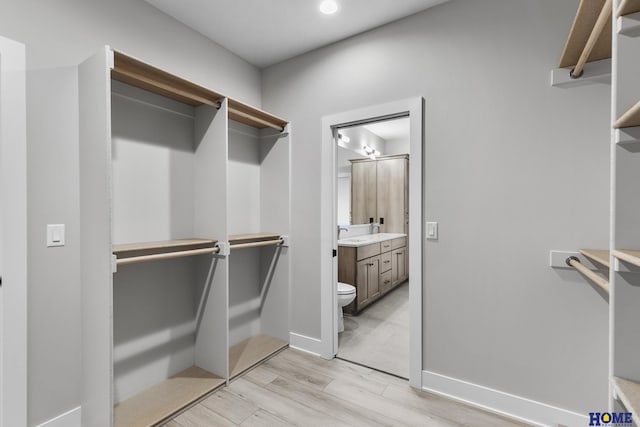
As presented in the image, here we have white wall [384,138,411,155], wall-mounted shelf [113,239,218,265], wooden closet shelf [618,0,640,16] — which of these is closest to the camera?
wooden closet shelf [618,0,640,16]

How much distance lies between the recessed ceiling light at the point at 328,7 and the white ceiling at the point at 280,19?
35mm

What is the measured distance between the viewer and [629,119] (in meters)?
0.88

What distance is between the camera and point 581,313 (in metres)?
1.61

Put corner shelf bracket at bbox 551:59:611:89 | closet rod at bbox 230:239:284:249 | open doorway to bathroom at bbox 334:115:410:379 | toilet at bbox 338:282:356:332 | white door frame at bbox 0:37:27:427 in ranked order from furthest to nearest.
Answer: toilet at bbox 338:282:356:332 → open doorway to bathroom at bbox 334:115:410:379 → closet rod at bbox 230:239:284:249 → corner shelf bracket at bbox 551:59:611:89 → white door frame at bbox 0:37:27:427

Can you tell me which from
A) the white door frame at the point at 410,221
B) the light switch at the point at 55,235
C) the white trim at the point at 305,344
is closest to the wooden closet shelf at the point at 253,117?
the white door frame at the point at 410,221

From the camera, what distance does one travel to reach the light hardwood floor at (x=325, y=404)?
5.75 ft

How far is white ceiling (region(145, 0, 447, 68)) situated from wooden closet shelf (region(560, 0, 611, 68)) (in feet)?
3.07

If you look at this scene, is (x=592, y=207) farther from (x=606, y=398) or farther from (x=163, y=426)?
(x=163, y=426)

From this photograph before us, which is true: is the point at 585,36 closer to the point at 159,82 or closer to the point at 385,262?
the point at 159,82

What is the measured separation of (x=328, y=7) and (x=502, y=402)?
2878mm

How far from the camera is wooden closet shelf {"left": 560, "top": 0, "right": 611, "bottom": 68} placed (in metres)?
1.23

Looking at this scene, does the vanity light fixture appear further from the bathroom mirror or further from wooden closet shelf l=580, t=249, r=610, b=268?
wooden closet shelf l=580, t=249, r=610, b=268

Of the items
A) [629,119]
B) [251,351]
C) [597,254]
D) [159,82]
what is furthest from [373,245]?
[629,119]

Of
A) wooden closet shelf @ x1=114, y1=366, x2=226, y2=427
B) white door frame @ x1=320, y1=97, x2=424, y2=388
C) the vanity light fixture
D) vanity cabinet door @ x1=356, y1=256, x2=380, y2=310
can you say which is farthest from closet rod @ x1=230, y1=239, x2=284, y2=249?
the vanity light fixture
